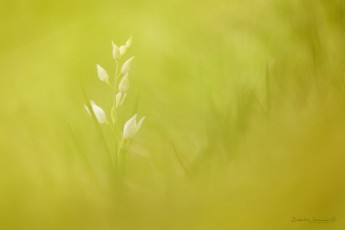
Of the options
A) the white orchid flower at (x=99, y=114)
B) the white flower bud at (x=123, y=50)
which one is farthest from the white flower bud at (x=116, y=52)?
the white orchid flower at (x=99, y=114)

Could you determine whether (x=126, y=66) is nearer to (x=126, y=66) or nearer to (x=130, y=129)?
(x=126, y=66)

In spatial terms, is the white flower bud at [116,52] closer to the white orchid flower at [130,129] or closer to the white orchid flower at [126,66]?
the white orchid flower at [126,66]

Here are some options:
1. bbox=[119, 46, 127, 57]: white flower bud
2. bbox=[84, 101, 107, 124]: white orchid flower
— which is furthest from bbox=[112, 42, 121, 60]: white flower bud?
bbox=[84, 101, 107, 124]: white orchid flower

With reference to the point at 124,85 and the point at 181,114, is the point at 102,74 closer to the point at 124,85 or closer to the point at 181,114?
the point at 124,85

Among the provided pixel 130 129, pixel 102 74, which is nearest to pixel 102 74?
pixel 102 74

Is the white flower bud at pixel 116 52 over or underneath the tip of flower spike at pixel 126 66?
over

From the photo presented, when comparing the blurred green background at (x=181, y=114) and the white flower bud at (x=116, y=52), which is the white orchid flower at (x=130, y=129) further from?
the white flower bud at (x=116, y=52)

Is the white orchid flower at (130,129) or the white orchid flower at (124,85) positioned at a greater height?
the white orchid flower at (124,85)

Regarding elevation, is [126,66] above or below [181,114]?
above

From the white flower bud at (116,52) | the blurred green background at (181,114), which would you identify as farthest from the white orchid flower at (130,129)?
the white flower bud at (116,52)
